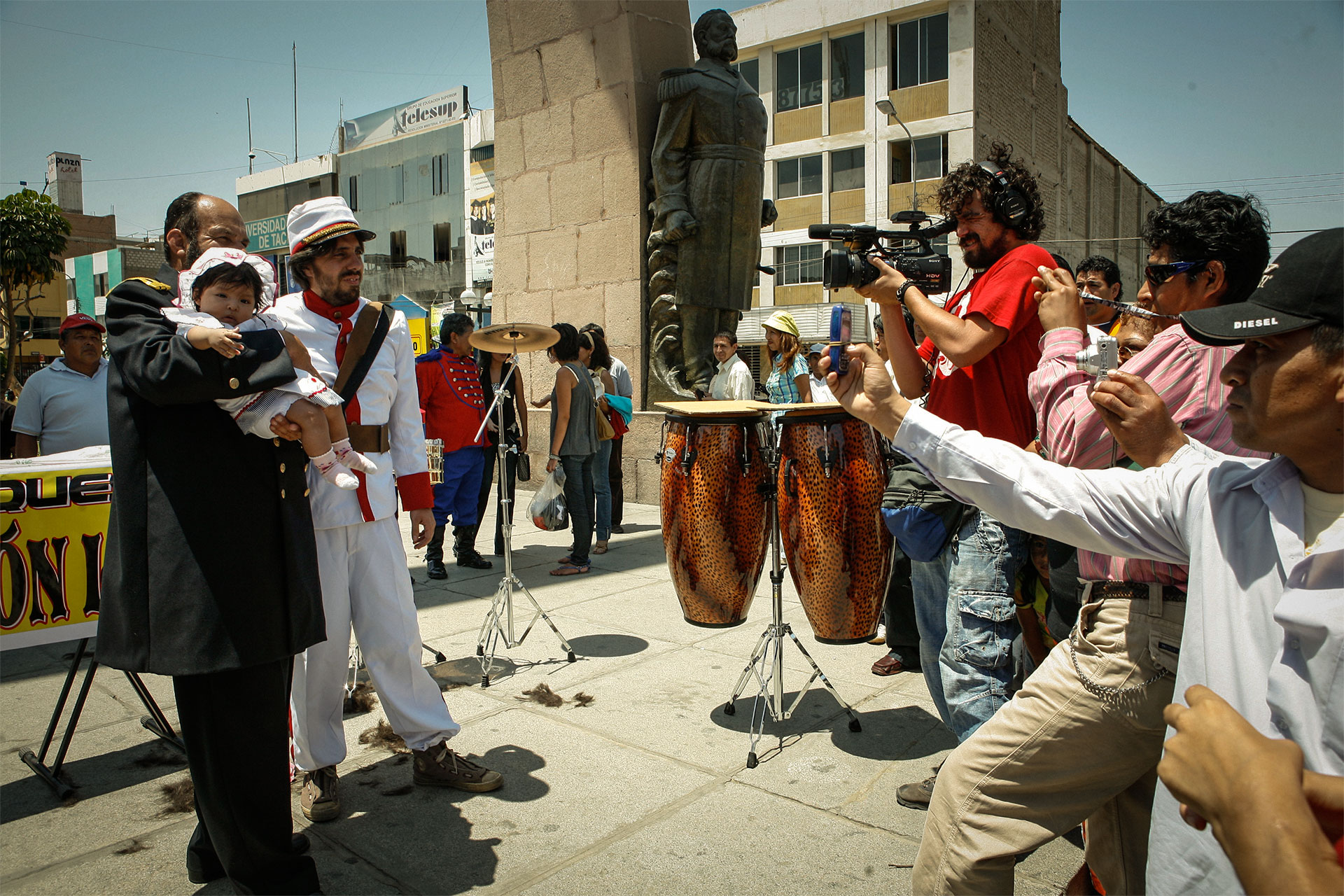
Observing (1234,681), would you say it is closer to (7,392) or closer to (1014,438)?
(1014,438)

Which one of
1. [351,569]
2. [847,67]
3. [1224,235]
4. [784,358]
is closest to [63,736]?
[351,569]

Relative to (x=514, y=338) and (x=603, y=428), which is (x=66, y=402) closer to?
(x=514, y=338)

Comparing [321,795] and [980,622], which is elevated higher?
[980,622]

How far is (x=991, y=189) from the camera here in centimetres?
291

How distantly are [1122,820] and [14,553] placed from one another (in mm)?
3893

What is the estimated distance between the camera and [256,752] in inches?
95.1

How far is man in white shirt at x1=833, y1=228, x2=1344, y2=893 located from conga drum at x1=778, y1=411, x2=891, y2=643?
1733 millimetres

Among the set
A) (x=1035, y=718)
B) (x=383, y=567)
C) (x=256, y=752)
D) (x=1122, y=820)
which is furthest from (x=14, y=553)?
(x=1122, y=820)

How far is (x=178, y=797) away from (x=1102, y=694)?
3148mm

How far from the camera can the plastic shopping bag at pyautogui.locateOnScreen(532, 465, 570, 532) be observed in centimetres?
597

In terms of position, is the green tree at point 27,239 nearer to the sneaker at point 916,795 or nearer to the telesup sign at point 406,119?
the telesup sign at point 406,119

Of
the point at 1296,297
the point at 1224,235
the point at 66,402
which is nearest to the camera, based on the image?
the point at 1296,297

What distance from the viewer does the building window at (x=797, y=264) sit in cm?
3070

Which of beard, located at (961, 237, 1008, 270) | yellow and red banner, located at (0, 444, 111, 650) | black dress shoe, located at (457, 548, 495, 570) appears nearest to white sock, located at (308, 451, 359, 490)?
yellow and red banner, located at (0, 444, 111, 650)
